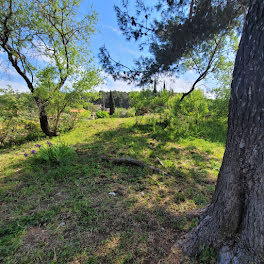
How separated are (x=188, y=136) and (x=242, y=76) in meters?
4.88

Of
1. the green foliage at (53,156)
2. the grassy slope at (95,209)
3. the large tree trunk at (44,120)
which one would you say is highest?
the large tree trunk at (44,120)

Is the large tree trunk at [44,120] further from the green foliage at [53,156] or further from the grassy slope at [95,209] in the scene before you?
the green foliage at [53,156]

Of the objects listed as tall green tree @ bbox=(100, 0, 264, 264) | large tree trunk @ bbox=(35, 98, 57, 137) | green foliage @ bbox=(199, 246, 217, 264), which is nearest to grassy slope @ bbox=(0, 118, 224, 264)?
green foliage @ bbox=(199, 246, 217, 264)

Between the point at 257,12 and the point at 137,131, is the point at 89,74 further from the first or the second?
the point at 257,12

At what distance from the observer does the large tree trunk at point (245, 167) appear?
0.90m

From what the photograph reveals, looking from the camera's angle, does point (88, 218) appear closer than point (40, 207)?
Yes

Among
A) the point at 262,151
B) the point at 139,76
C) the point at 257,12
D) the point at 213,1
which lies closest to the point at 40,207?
the point at 262,151

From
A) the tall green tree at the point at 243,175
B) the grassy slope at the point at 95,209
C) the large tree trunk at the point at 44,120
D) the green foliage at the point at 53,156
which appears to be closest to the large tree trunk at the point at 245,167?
the tall green tree at the point at 243,175

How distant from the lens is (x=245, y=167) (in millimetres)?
979

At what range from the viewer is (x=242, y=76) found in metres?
0.96

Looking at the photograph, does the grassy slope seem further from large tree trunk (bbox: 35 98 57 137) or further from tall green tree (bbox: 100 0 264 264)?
large tree trunk (bbox: 35 98 57 137)

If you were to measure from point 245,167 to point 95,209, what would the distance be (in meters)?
1.64

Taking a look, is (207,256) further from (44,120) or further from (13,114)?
(44,120)

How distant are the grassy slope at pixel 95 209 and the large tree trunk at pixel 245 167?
42cm
